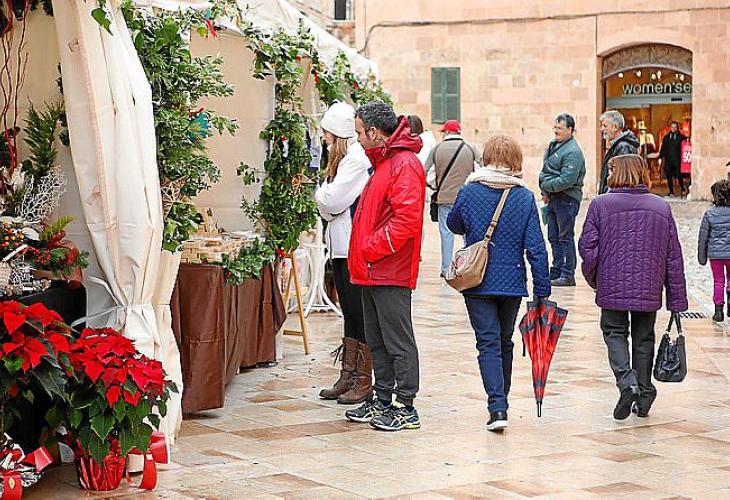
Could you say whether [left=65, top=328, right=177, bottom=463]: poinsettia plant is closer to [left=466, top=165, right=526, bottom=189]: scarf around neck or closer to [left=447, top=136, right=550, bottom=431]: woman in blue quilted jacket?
[left=447, top=136, right=550, bottom=431]: woman in blue quilted jacket

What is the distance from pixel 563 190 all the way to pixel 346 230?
5.61 meters

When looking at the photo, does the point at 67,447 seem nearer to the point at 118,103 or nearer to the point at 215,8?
the point at 118,103

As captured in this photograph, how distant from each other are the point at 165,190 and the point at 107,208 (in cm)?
62

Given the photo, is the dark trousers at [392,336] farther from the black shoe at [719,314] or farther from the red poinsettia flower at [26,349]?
the black shoe at [719,314]

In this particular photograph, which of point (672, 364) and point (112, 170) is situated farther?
point (672, 364)

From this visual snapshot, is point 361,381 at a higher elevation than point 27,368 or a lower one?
lower

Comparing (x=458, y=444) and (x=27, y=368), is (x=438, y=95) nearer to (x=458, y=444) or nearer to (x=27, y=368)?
(x=458, y=444)

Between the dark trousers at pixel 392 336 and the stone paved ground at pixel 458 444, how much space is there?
11.0 inches

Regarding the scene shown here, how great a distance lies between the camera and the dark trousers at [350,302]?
7.16 meters

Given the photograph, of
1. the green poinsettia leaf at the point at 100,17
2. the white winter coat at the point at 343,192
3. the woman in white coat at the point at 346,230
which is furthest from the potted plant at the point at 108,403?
the white winter coat at the point at 343,192

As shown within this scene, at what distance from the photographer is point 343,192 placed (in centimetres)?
730

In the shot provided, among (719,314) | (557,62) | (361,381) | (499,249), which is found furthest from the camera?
(557,62)

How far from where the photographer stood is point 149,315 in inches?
234

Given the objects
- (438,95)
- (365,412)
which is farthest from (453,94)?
(365,412)
